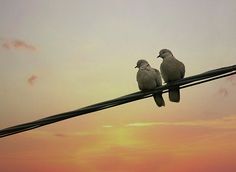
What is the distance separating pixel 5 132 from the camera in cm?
385

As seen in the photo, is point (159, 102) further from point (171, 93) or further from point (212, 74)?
point (212, 74)

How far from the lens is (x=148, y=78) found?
22.2 feet

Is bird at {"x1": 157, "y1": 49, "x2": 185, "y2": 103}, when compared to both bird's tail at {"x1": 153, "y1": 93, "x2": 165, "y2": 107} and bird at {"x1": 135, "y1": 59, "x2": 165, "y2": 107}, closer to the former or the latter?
bird at {"x1": 135, "y1": 59, "x2": 165, "y2": 107}

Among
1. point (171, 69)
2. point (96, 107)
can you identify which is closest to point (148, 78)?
point (171, 69)

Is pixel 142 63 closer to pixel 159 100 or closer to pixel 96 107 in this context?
pixel 159 100

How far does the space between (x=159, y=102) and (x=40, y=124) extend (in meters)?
3.07

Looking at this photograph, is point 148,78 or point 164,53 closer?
point 148,78

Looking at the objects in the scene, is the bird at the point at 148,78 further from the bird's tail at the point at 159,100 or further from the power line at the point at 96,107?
the power line at the point at 96,107

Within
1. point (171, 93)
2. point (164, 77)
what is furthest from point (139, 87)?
point (171, 93)

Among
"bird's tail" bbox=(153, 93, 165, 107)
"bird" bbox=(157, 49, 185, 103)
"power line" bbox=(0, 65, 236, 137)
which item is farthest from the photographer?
"bird" bbox=(157, 49, 185, 103)

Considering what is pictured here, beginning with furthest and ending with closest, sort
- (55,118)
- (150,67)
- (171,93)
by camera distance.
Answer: (150,67), (171,93), (55,118)

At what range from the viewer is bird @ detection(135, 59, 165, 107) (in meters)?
6.59

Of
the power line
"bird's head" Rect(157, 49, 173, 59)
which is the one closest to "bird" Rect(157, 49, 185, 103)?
"bird's head" Rect(157, 49, 173, 59)

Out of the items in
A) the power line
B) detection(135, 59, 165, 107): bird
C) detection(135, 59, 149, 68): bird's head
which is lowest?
the power line
